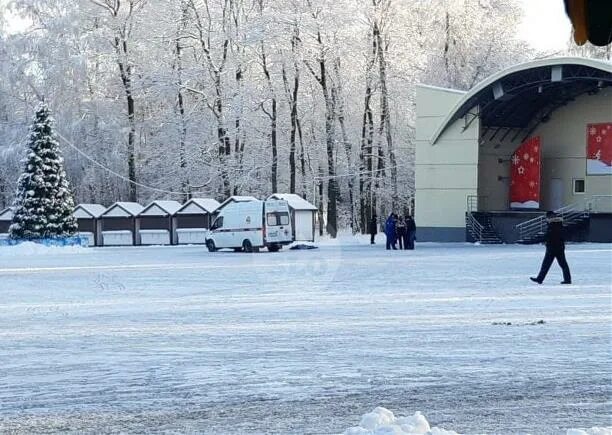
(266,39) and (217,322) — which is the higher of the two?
(266,39)

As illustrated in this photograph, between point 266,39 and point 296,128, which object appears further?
point 296,128

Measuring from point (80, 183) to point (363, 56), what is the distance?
70.4ft

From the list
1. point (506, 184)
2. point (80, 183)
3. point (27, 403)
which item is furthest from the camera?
point (80, 183)

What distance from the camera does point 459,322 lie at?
1330 cm

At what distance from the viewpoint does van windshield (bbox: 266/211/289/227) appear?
121ft

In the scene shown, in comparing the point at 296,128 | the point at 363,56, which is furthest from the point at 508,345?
the point at 296,128

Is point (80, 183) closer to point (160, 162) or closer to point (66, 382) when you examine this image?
point (160, 162)

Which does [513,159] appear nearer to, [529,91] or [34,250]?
[529,91]

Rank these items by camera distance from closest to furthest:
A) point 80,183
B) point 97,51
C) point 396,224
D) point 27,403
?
point 27,403 < point 396,224 < point 97,51 < point 80,183

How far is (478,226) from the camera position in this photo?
44062 mm

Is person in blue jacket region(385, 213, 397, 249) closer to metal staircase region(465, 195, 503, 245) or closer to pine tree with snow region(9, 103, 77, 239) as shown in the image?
metal staircase region(465, 195, 503, 245)

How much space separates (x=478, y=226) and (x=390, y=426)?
38.7m

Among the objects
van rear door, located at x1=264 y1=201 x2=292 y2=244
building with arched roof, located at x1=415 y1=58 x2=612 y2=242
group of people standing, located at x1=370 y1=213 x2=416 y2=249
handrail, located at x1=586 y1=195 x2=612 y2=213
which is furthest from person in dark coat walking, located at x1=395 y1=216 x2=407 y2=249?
handrail, located at x1=586 y1=195 x2=612 y2=213

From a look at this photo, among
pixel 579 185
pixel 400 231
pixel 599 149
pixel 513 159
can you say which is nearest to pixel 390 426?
pixel 400 231
